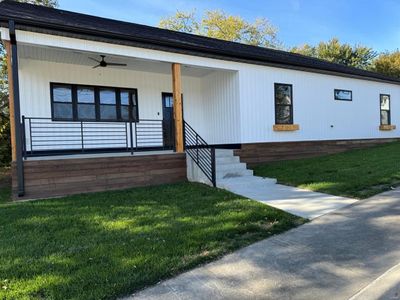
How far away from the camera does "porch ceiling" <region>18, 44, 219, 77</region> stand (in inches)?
396

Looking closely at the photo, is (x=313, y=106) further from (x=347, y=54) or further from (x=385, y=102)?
(x=347, y=54)

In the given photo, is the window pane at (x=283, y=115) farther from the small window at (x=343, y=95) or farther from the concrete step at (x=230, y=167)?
the concrete step at (x=230, y=167)

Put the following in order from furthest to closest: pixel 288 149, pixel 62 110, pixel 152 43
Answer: pixel 288 149 < pixel 62 110 < pixel 152 43

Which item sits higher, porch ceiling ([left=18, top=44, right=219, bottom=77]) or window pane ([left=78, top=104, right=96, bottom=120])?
porch ceiling ([left=18, top=44, right=219, bottom=77])

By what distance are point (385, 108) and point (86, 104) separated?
14.0 metres

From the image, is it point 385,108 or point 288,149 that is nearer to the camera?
point 288,149

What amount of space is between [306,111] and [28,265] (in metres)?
12.1

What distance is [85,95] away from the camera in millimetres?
12047

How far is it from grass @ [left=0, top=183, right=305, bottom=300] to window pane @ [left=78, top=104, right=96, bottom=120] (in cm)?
454

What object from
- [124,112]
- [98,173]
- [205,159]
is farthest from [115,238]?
[124,112]

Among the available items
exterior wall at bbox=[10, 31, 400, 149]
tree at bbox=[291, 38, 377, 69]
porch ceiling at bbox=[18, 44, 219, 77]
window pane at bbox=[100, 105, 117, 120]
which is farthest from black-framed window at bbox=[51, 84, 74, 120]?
tree at bbox=[291, 38, 377, 69]

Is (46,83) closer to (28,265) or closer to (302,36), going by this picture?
(28,265)

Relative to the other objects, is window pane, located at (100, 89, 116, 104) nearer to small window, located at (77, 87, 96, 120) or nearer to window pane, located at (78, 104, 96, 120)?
small window, located at (77, 87, 96, 120)

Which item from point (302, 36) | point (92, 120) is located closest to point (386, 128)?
point (92, 120)
